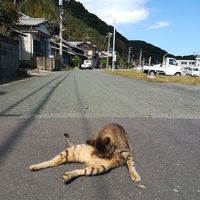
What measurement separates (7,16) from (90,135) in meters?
23.4

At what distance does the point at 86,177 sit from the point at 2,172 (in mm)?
975

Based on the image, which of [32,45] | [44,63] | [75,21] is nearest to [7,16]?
[44,63]

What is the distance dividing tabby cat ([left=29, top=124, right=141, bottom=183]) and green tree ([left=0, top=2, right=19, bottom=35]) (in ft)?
77.1

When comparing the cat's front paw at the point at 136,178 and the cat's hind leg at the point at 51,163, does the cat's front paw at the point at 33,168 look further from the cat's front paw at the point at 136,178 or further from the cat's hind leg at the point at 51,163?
the cat's front paw at the point at 136,178

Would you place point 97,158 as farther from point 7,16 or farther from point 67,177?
point 7,16

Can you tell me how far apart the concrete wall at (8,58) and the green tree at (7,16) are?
5.29 metres

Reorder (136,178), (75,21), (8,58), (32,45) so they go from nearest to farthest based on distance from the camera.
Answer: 1. (136,178)
2. (8,58)
3. (32,45)
4. (75,21)

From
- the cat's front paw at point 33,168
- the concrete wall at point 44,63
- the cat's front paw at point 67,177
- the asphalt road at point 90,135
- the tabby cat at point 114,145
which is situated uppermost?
the tabby cat at point 114,145

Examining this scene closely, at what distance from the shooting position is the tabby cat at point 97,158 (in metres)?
4.18

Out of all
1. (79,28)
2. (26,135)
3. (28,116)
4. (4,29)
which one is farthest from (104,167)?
(79,28)

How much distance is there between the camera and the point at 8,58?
20156mm

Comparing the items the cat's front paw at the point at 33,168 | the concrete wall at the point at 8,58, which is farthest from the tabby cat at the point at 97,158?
the concrete wall at the point at 8,58

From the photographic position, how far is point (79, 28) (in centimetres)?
12662

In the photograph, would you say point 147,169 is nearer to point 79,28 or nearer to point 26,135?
point 26,135
